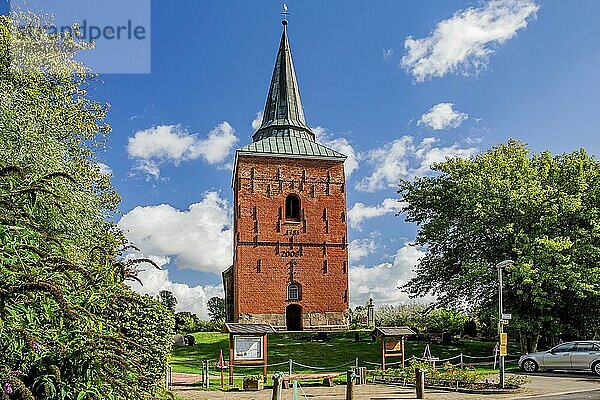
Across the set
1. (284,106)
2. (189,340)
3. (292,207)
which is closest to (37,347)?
(189,340)

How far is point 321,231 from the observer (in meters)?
43.5

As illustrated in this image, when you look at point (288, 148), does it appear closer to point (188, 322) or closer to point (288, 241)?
point (288, 241)

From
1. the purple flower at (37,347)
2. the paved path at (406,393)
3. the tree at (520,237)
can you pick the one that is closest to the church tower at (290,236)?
the tree at (520,237)

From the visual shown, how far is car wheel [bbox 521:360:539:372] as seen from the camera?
78.6 ft

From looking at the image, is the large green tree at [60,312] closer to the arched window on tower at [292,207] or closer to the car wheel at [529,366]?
the car wheel at [529,366]

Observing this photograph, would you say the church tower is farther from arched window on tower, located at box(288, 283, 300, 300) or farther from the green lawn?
the green lawn

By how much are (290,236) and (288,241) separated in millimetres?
403

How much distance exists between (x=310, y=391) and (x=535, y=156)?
2087 cm

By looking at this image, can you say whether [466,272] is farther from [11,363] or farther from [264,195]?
[11,363]

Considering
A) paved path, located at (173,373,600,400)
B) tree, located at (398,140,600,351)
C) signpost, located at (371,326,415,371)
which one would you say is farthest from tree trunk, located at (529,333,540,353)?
paved path, located at (173,373,600,400)

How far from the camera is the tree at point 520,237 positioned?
26375mm

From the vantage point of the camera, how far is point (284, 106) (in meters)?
47.9

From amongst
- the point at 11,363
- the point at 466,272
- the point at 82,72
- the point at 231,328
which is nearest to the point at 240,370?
the point at 231,328

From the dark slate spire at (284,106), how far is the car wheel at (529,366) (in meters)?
26.5
